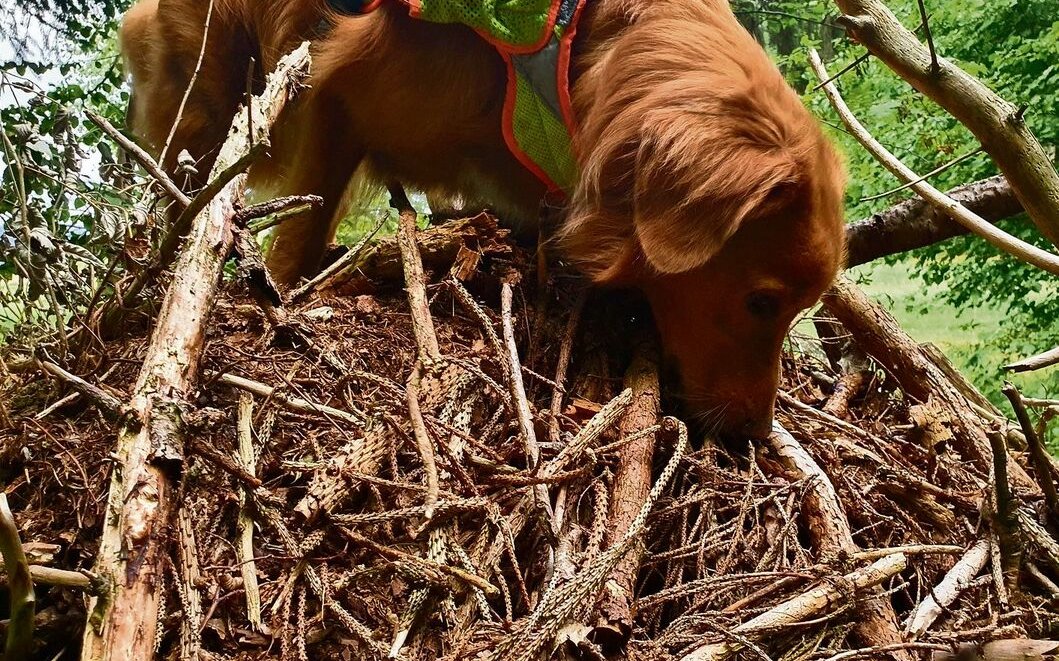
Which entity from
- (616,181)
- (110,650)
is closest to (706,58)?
(616,181)

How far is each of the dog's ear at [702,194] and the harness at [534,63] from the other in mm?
437

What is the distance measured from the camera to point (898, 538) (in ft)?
6.25

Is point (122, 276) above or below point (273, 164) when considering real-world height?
below

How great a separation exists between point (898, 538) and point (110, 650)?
1579 millimetres

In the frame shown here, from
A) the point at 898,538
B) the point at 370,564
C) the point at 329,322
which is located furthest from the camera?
the point at 329,322

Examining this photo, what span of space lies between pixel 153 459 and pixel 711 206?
4.49ft

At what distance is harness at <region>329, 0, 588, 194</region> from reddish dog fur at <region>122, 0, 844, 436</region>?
0.25ft

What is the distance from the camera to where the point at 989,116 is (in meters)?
1.58

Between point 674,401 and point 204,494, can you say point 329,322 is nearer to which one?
point 204,494

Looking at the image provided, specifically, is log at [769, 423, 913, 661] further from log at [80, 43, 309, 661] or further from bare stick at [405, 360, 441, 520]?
log at [80, 43, 309, 661]

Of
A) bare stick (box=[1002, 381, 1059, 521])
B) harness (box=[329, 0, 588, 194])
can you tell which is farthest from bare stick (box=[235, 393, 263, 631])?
bare stick (box=[1002, 381, 1059, 521])

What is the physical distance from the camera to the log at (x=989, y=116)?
1.57 metres

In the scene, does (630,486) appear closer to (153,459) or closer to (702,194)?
(702,194)

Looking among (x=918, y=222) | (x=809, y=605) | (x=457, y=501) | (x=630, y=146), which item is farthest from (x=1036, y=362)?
(x=918, y=222)
